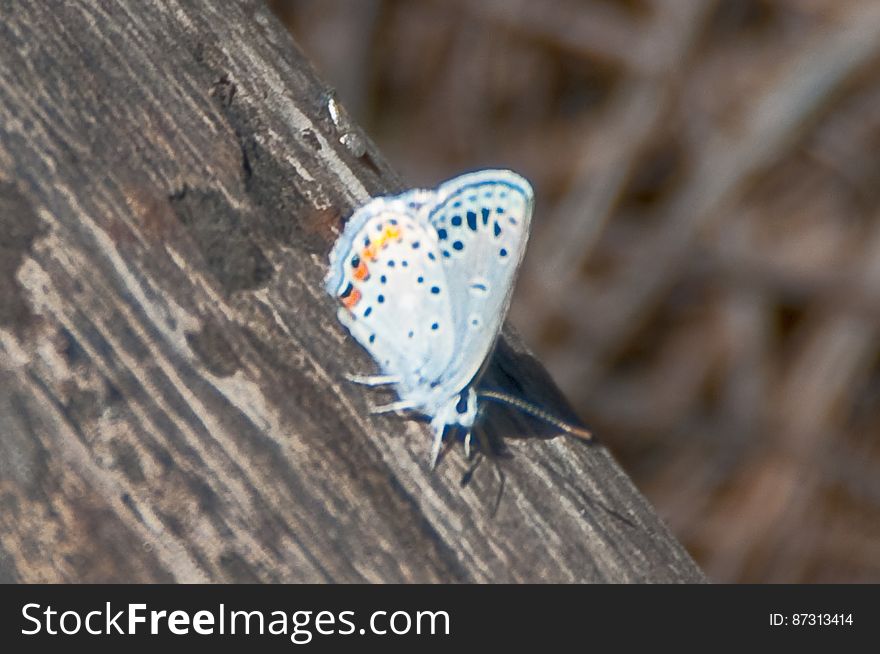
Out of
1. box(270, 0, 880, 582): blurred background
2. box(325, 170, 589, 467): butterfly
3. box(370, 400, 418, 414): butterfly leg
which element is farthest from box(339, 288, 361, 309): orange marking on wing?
box(270, 0, 880, 582): blurred background

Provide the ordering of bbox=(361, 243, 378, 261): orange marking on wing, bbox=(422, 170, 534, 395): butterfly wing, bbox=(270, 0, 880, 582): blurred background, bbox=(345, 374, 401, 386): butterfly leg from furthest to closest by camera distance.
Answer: bbox=(270, 0, 880, 582): blurred background < bbox=(422, 170, 534, 395): butterfly wing < bbox=(361, 243, 378, 261): orange marking on wing < bbox=(345, 374, 401, 386): butterfly leg

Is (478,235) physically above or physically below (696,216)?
above

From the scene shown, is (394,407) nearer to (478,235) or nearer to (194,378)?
(194,378)

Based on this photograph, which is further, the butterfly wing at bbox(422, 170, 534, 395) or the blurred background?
the blurred background

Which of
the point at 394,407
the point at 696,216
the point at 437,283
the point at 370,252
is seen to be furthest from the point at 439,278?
the point at 696,216

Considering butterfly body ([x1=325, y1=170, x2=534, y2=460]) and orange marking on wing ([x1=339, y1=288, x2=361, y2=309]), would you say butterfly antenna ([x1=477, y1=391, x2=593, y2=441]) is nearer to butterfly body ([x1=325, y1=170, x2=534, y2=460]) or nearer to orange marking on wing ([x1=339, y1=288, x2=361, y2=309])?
butterfly body ([x1=325, y1=170, x2=534, y2=460])

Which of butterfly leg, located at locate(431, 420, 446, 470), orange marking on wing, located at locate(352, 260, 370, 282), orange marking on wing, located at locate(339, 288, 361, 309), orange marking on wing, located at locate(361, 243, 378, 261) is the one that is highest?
orange marking on wing, located at locate(361, 243, 378, 261)
